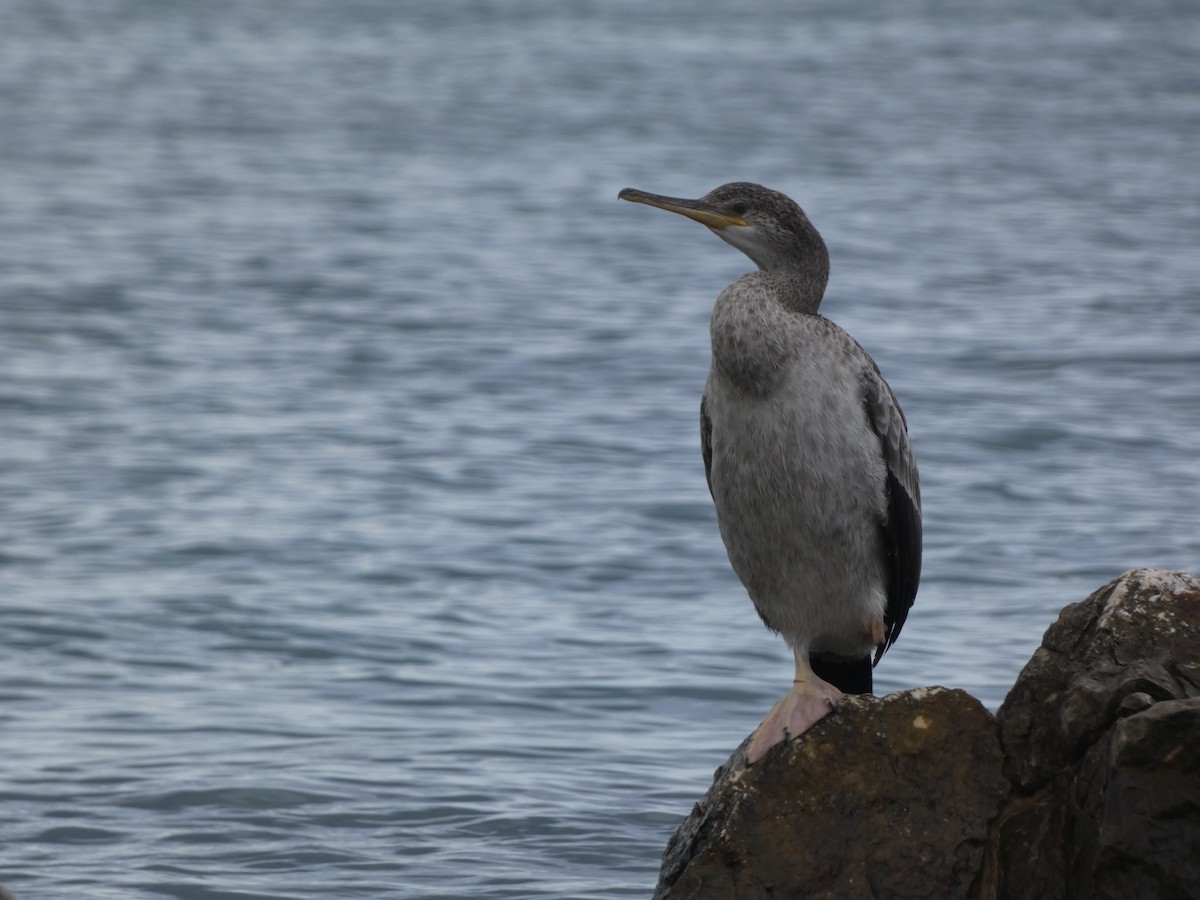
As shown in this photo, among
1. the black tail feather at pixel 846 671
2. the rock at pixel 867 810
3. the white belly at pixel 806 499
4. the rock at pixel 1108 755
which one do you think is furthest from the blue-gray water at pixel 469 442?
the rock at pixel 1108 755

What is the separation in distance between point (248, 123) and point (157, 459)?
16.5 metres

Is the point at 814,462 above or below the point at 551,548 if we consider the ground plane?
above

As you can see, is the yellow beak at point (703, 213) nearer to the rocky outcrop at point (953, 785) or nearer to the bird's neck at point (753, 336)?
→ the bird's neck at point (753, 336)

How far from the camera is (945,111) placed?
97.8 feet

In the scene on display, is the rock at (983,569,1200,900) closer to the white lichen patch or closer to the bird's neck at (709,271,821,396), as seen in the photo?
the white lichen patch

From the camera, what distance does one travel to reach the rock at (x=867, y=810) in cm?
424

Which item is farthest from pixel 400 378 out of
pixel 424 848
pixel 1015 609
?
pixel 424 848

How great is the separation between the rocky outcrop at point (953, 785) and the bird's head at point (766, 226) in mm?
1089

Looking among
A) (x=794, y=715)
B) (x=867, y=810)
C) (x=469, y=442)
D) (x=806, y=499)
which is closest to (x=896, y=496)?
(x=806, y=499)

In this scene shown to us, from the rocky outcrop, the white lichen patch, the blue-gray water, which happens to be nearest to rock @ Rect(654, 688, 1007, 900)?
the rocky outcrop

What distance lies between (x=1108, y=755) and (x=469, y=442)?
28.1ft

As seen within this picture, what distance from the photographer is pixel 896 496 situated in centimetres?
475

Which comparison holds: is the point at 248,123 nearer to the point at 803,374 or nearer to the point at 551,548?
the point at 551,548

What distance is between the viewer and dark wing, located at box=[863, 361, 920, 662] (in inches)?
185
